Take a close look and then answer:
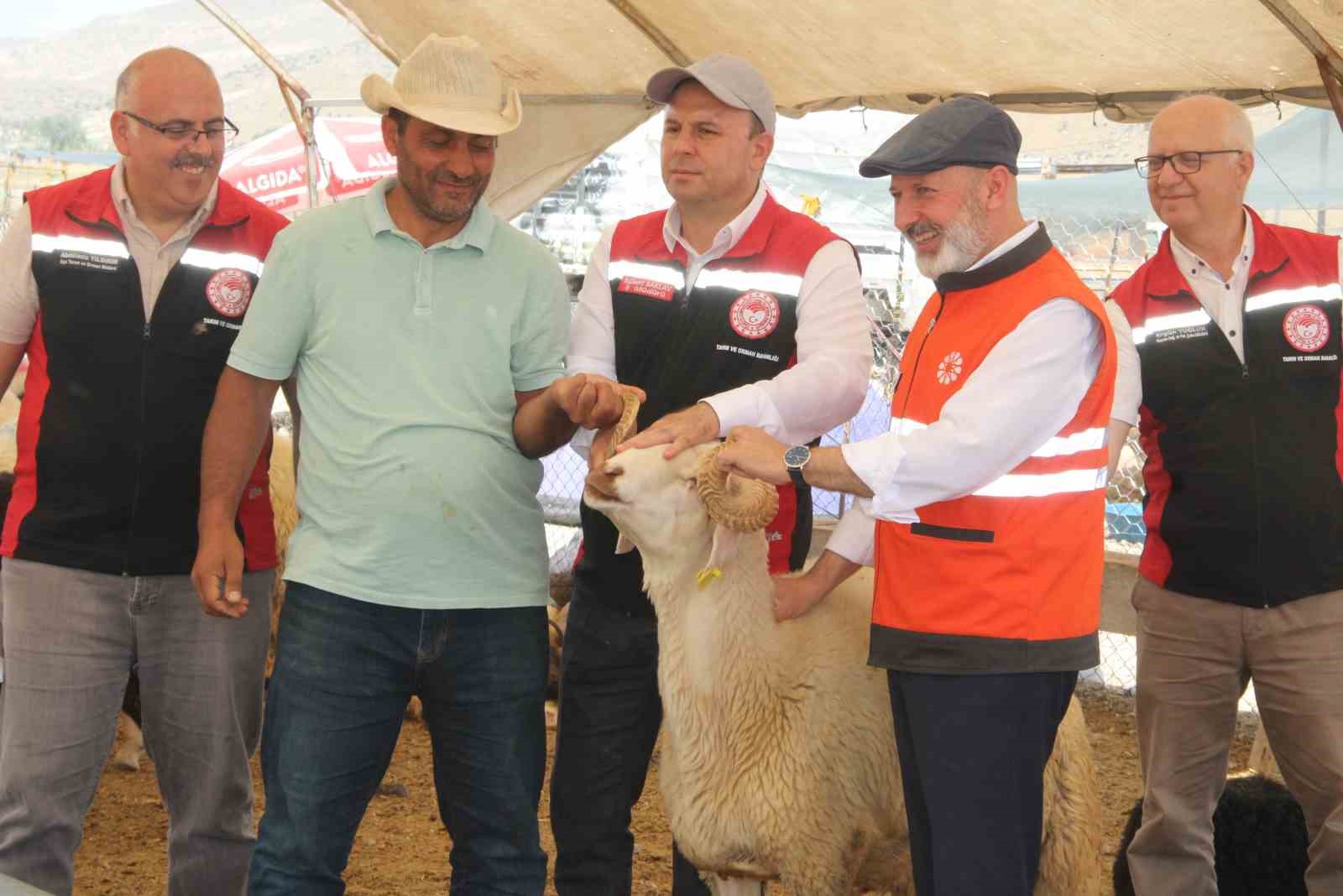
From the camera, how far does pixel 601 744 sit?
11.7 feet

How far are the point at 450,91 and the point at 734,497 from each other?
1.14 metres

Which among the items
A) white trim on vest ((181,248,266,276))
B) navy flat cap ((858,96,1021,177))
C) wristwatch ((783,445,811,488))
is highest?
navy flat cap ((858,96,1021,177))

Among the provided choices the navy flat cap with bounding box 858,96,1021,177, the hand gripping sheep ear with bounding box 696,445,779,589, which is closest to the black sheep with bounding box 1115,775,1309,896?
the hand gripping sheep ear with bounding box 696,445,779,589

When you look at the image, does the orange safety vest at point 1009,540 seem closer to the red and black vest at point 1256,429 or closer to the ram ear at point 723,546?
the ram ear at point 723,546

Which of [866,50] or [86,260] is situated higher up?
[866,50]

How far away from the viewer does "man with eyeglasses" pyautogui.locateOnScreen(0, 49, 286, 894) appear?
338cm

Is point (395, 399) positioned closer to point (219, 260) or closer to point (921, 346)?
point (219, 260)

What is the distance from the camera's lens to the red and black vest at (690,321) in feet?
11.5

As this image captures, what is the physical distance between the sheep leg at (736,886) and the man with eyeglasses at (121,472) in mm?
1271

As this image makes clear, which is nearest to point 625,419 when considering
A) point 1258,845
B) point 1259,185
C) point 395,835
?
point 1258,845

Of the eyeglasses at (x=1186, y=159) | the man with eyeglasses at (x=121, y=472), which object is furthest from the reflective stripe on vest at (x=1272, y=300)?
the man with eyeglasses at (x=121, y=472)

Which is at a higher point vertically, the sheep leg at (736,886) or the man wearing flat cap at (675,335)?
the man wearing flat cap at (675,335)

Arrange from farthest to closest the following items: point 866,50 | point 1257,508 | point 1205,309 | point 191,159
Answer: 1. point 866,50
2. point 1205,309
3. point 1257,508
4. point 191,159

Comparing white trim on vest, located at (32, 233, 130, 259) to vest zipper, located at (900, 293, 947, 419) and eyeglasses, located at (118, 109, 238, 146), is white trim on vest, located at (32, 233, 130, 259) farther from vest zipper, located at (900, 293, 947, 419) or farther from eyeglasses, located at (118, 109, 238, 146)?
vest zipper, located at (900, 293, 947, 419)
